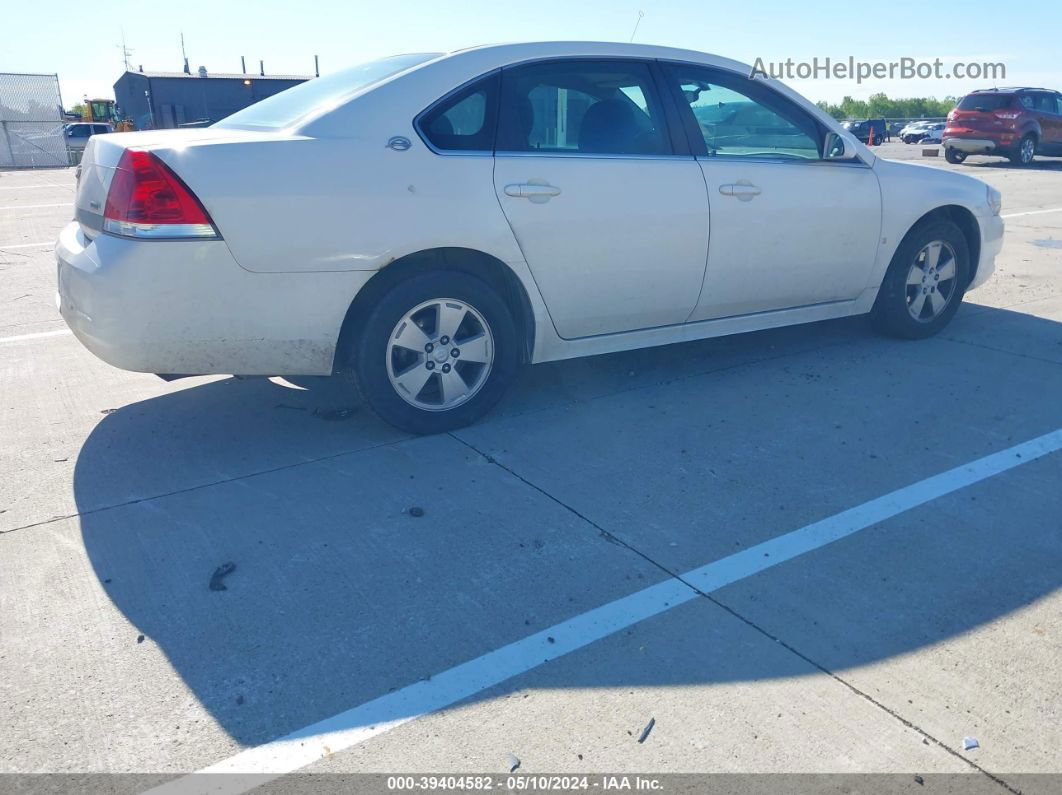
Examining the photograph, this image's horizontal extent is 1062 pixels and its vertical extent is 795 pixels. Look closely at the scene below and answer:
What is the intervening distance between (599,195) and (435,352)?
3.67ft

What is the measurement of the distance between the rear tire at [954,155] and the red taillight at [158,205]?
23.4 metres

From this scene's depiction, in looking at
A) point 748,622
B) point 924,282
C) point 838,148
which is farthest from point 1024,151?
point 748,622

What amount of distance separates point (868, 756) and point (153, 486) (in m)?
2.98

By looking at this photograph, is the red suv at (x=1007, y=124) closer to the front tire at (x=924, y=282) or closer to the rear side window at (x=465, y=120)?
the front tire at (x=924, y=282)

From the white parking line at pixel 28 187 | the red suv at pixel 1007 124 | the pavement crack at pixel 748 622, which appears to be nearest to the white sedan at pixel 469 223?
the pavement crack at pixel 748 622

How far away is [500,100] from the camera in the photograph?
14.5 ft

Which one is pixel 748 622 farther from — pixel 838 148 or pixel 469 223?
pixel 838 148

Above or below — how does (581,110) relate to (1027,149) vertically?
above

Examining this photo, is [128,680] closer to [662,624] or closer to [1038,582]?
[662,624]

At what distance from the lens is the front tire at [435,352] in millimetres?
4184

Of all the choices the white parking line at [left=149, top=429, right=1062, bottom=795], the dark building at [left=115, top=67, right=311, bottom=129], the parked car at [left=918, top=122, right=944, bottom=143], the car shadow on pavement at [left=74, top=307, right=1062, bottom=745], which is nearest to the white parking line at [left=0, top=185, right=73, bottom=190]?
the dark building at [left=115, top=67, right=311, bottom=129]

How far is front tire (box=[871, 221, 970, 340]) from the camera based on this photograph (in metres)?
5.89

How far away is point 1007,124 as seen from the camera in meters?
22.2

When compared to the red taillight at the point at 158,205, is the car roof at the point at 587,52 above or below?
above
